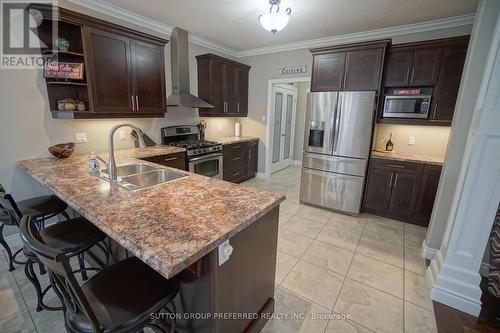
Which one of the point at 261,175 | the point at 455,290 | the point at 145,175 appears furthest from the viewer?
the point at 261,175

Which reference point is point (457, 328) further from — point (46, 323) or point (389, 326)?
point (46, 323)

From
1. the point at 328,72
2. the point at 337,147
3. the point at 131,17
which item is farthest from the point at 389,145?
the point at 131,17

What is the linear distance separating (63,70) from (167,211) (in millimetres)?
2385

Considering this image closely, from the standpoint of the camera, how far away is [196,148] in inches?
142

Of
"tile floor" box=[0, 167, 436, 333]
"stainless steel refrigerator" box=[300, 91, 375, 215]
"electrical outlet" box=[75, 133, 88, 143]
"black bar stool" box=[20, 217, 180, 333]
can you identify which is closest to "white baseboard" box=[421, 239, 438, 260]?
"tile floor" box=[0, 167, 436, 333]

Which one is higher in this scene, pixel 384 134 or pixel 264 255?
pixel 384 134

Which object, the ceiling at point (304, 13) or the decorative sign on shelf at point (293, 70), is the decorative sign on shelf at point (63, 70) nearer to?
the ceiling at point (304, 13)

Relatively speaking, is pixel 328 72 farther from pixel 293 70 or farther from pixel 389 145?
pixel 389 145

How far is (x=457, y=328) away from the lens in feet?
5.39

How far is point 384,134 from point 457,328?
2.72 metres

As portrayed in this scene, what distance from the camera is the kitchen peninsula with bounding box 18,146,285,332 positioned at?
0.96 m

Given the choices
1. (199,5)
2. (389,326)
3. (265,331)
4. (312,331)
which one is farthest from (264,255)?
(199,5)

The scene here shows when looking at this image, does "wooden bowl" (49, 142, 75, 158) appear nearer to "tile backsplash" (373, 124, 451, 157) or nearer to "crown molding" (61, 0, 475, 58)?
"crown molding" (61, 0, 475, 58)

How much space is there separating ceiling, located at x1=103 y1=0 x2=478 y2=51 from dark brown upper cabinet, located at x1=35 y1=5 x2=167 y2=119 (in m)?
0.46
